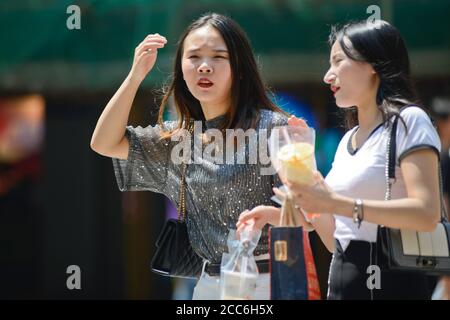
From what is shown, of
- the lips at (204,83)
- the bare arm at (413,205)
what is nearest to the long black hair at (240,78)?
the lips at (204,83)

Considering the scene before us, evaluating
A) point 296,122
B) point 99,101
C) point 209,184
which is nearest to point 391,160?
point 296,122

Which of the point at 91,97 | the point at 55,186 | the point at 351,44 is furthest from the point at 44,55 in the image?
the point at 351,44

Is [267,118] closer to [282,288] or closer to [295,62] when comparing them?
[282,288]

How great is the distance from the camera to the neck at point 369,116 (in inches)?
101

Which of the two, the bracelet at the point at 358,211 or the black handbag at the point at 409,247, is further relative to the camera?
the black handbag at the point at 409,247

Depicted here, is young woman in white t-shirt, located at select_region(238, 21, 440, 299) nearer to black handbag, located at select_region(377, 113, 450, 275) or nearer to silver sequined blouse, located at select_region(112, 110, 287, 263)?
black handbag, located at select_region(377, 113, 450, 275)

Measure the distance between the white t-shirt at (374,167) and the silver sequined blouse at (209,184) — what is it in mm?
325

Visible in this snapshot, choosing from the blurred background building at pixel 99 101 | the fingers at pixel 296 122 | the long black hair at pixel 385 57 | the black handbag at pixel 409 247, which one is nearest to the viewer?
the black handbag at pixel 409 247

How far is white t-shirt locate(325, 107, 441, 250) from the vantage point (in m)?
2.37

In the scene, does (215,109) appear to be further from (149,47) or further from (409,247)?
(409,247)

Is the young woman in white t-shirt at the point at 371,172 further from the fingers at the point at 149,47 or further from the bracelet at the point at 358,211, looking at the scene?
the fingers at the point at 149,47

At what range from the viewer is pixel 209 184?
284cm

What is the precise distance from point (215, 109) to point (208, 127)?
71mm

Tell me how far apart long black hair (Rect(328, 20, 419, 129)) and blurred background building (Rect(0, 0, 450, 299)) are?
3.65 meters
